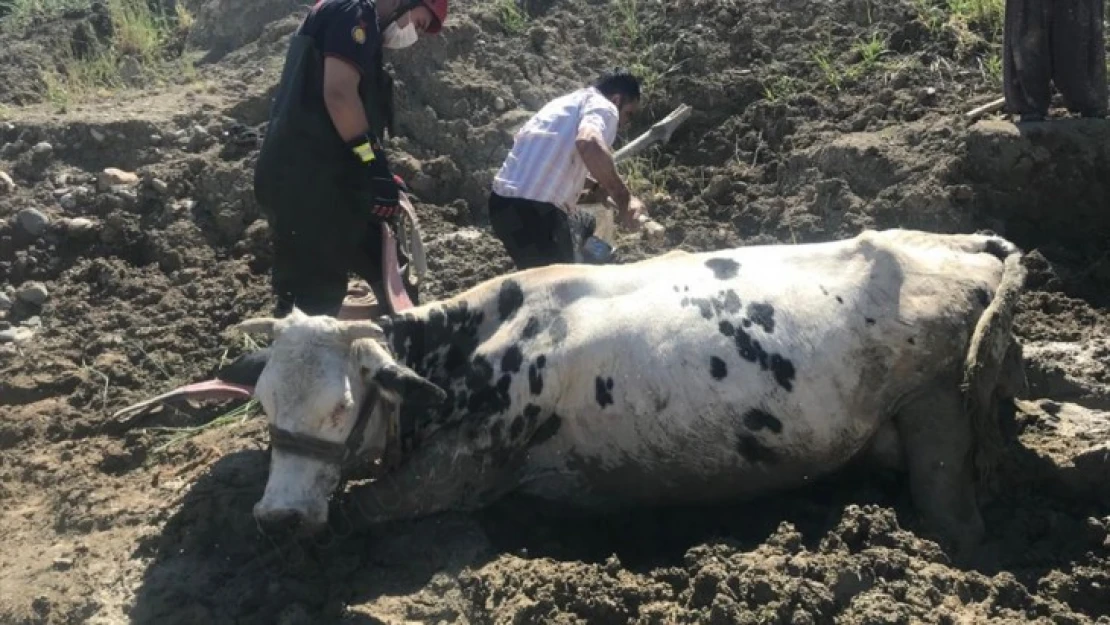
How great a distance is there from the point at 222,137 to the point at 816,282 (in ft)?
17.8

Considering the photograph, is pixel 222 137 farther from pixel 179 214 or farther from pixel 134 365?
pixel 134 365

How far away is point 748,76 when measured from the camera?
9461 millimetres

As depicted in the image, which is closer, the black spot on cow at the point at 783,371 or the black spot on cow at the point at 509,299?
the black spot on cow at the point at 783,371

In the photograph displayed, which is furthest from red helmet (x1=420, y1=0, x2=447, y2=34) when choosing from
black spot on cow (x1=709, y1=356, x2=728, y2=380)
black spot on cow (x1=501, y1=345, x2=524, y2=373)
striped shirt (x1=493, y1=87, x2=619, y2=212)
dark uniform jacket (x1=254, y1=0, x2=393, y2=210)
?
black spot on cow (x1=709, y1=356, x2=728, y2=380)

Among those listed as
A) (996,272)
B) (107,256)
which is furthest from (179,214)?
(996,272)

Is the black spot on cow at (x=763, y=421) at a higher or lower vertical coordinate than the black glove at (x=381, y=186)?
lower

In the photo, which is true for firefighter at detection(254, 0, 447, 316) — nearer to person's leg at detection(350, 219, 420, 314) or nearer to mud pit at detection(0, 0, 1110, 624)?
person's leg at detection(350, 219, 420, 314)

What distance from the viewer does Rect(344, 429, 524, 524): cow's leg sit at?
17.8 ft

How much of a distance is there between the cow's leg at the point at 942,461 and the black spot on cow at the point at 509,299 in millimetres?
1758

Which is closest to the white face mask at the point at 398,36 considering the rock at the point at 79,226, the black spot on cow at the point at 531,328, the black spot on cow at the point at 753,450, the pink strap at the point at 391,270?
the pink strap at the point at 391,270

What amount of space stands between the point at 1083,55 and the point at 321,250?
485 centimetres

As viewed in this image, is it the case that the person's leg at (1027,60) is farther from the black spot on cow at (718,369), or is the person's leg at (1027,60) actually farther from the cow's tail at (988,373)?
the black spot on cow at (718,369)

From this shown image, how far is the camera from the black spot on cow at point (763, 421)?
5.22 metres

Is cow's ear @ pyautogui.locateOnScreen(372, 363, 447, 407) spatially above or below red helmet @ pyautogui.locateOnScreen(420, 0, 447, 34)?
below
